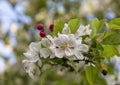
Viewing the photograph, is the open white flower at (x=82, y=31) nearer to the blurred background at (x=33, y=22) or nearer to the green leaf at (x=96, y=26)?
the green leaf at (x=96, y=26)

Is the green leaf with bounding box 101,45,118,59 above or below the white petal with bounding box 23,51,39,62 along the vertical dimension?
below

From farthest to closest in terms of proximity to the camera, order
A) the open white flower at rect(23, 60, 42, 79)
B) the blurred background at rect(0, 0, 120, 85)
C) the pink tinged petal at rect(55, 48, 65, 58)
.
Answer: the blurred background at rect(0, 0, 120, 85) < the open white flower at rect(23, 60, 42, 79) < the pink tinged petal at rect(55, 48, 65, 58)

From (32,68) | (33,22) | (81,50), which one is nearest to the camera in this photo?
(81,50)

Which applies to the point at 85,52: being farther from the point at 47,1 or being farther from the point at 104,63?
the point at 47,1

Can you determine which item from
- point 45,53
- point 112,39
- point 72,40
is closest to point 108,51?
point 112,39

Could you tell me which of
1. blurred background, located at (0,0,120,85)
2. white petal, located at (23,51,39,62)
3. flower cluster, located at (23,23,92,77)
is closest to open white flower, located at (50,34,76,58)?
flower cluster, located at (23,23,92,77)

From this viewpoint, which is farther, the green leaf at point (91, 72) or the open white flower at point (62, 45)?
the green leaf at point (91, 72)

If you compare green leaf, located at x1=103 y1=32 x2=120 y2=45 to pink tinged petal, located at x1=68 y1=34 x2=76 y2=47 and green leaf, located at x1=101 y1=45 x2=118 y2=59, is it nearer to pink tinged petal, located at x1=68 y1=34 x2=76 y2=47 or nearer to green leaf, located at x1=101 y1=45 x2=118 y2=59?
green leaf, located at x1=101 y1=45 x2=118 y2=59

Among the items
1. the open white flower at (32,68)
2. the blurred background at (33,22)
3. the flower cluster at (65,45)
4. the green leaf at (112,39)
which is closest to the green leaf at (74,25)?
the flower cluster at (65,45)

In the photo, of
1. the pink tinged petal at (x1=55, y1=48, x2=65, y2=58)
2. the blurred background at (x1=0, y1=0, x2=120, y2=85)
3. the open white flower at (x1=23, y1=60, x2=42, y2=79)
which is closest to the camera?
the pink tinged petal at (x1=55, y1=48, x2=65, y2=58)

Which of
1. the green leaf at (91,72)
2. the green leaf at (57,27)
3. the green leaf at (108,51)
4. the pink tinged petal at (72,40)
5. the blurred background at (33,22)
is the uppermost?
the blurred background at (33,22)

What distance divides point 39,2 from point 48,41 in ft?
10.4

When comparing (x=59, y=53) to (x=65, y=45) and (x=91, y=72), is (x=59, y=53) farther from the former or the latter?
(x=91, y=72)

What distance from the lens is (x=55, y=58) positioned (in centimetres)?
151
